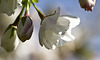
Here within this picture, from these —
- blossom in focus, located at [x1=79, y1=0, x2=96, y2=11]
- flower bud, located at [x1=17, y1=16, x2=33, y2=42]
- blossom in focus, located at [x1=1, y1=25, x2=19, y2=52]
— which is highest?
blossom in focus, located at [x1=79, y1=0, x2=96, y2=11]

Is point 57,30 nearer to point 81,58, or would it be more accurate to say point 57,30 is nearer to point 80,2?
point 80,2

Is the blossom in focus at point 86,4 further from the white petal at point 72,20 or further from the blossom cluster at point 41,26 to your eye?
the white petal at point 72,20

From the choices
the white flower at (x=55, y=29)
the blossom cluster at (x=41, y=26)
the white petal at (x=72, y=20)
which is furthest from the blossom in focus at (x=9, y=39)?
the white petal at (x=72, y=20)

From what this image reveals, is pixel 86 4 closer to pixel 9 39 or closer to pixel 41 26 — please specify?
pixel 41 26

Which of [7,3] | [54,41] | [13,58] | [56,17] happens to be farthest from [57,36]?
[13,58]

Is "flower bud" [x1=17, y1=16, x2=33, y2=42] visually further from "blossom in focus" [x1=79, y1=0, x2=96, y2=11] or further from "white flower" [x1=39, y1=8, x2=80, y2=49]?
"blossom in focus" [x1=79, y1=0, x2=96, y2=11]

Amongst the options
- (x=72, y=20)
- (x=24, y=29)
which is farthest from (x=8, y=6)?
(x=72, y=20)

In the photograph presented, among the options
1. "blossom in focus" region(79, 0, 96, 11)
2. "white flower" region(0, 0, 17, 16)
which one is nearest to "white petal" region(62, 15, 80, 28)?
"blossom in focus" region(79, 0, 96, 11)
